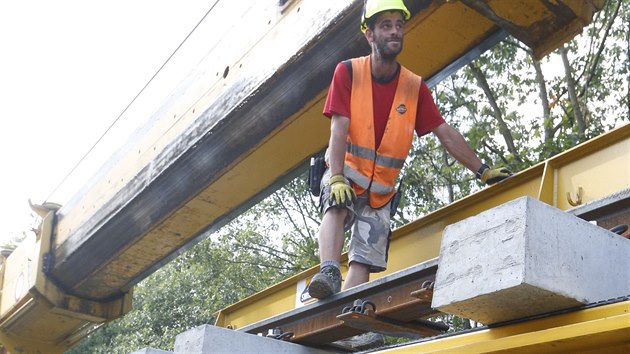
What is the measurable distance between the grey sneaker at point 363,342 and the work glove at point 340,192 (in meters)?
0.76

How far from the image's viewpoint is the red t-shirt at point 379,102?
385 centimetres

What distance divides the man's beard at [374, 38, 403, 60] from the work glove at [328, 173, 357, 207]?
0.58 m

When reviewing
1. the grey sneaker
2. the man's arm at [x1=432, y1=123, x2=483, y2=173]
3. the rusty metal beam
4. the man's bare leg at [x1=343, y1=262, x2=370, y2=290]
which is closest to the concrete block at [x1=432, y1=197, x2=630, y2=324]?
the rusty metal beam

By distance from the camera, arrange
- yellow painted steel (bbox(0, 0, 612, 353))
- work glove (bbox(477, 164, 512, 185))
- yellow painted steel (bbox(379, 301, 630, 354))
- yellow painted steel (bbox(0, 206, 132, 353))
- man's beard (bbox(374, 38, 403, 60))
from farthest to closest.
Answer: yellow painted steel (bbox(0, 206, 132, 353)) → man's beard (bbox(374, 38, 403, 60)) → work glove (bbox(477, 164, 512, 185)) → yellow painted steel (bbox(0, 0, 612, 353)) → yellow painted steel (bbox(379, 301, 630, 354))

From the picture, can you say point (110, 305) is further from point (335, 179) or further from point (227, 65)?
point (335, 179)

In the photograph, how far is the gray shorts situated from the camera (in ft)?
12.8

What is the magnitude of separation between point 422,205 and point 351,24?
9153 mm

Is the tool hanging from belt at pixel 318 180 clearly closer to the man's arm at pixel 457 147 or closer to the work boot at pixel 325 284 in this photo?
the man's arm at pixel 457 147

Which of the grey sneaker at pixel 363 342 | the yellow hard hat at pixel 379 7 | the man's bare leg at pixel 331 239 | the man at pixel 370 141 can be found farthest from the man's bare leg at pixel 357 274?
the yellow hard hat at pixel 379 7

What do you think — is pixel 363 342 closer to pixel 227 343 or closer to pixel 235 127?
pixel 227 343

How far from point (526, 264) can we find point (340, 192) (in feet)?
5.60

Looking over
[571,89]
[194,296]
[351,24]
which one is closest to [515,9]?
[351,24]

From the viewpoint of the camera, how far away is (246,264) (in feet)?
56.4

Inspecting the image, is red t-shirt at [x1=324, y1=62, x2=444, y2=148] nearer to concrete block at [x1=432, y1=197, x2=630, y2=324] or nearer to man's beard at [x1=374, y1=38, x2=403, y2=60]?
man's beard at [x1=374, y1=38, x2=403, y2=60]
